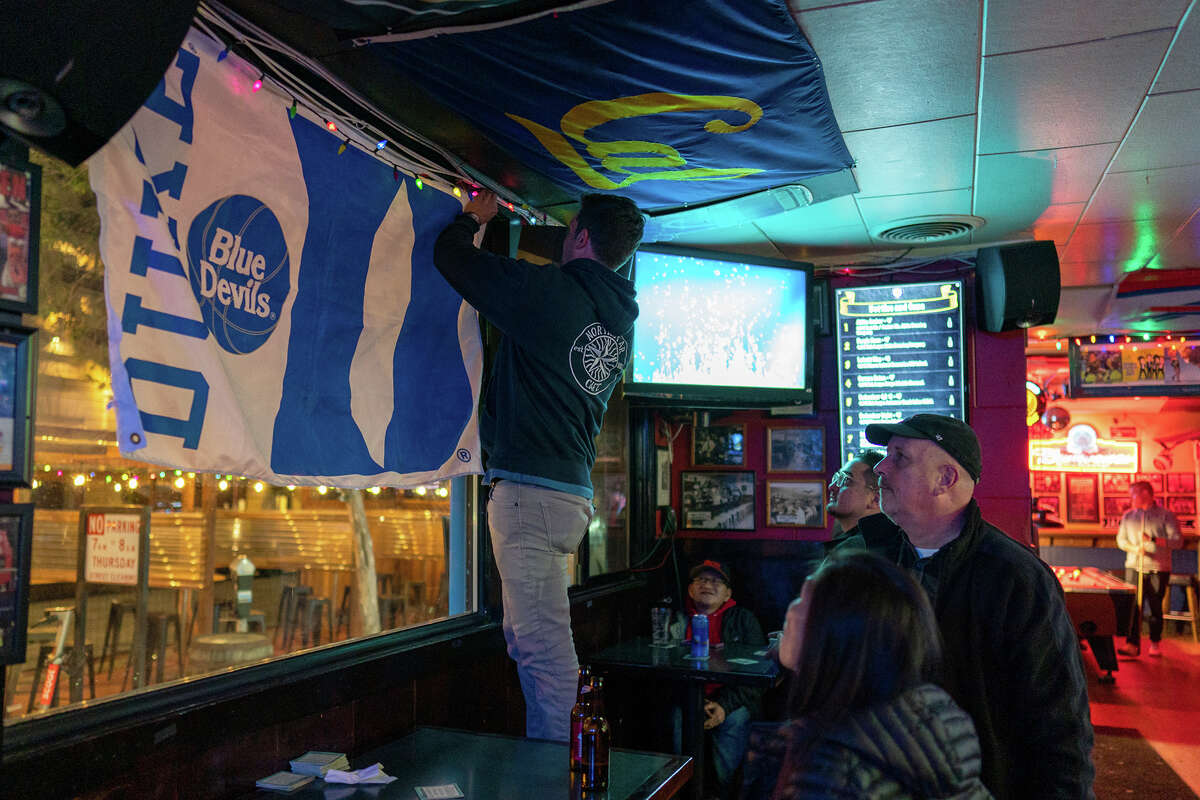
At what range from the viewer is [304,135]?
251 centimetres

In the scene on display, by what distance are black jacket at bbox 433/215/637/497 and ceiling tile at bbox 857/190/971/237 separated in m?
2.25

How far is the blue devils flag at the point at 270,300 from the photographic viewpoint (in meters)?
1.99

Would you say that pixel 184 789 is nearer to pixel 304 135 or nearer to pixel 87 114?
pixel 87 114

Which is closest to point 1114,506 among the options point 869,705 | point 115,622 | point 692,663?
point 692,663

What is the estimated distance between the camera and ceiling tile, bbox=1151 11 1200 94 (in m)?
2.80

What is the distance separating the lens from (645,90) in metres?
2.48

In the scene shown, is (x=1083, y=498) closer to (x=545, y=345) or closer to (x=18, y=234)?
(x=545, y=345)

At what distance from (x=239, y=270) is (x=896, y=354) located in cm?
425

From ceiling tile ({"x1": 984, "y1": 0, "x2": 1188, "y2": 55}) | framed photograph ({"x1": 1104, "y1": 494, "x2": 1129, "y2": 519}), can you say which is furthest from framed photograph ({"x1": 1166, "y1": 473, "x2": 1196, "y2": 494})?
ceiling tile ({"x1": 984, "y1": 0, "x2": 1188, "y2": 55})

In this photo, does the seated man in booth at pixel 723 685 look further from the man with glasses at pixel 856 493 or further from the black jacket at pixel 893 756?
the black jacket at pixel 893 756

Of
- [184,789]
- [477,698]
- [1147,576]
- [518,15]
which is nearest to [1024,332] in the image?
[477,698]

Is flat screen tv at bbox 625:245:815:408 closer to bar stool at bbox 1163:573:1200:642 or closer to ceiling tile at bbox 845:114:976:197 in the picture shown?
ceiling tile at bbox 845:114:976:197

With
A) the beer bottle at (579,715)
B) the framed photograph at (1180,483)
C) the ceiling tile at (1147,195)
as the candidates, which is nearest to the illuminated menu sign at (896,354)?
the ceiling tile at (1147,195)

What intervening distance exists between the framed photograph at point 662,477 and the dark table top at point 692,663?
48.4 inches
